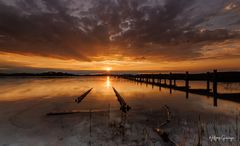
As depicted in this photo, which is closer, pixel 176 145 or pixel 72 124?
pixel 176 145

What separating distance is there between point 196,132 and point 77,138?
4.42 m

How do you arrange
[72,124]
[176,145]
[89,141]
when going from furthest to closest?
[72,124] < [89,141] < [176,145]

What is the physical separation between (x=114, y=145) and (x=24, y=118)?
5.50 m

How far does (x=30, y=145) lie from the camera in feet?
15.8

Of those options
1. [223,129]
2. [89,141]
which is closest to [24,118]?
[89,141]

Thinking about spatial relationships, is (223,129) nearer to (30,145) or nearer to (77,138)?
(77,138)

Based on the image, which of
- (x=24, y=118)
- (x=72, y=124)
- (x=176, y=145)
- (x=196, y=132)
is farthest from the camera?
(x=24, y=118)

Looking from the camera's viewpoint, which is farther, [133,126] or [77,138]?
[133,126]

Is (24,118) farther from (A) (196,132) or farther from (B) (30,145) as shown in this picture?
(A) (196,132)

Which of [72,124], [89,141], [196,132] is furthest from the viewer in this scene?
[72,124]

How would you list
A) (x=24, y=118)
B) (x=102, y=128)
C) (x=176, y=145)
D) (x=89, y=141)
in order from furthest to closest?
(x=24, y=118), (x=102, y=128), (x=89, y=141), (x=176, y=145)

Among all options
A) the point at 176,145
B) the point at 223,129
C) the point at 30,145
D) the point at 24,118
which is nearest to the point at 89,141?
the point at 30,145

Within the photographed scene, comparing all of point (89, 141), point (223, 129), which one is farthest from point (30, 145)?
point (223, 129)

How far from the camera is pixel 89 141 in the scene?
5105mm
